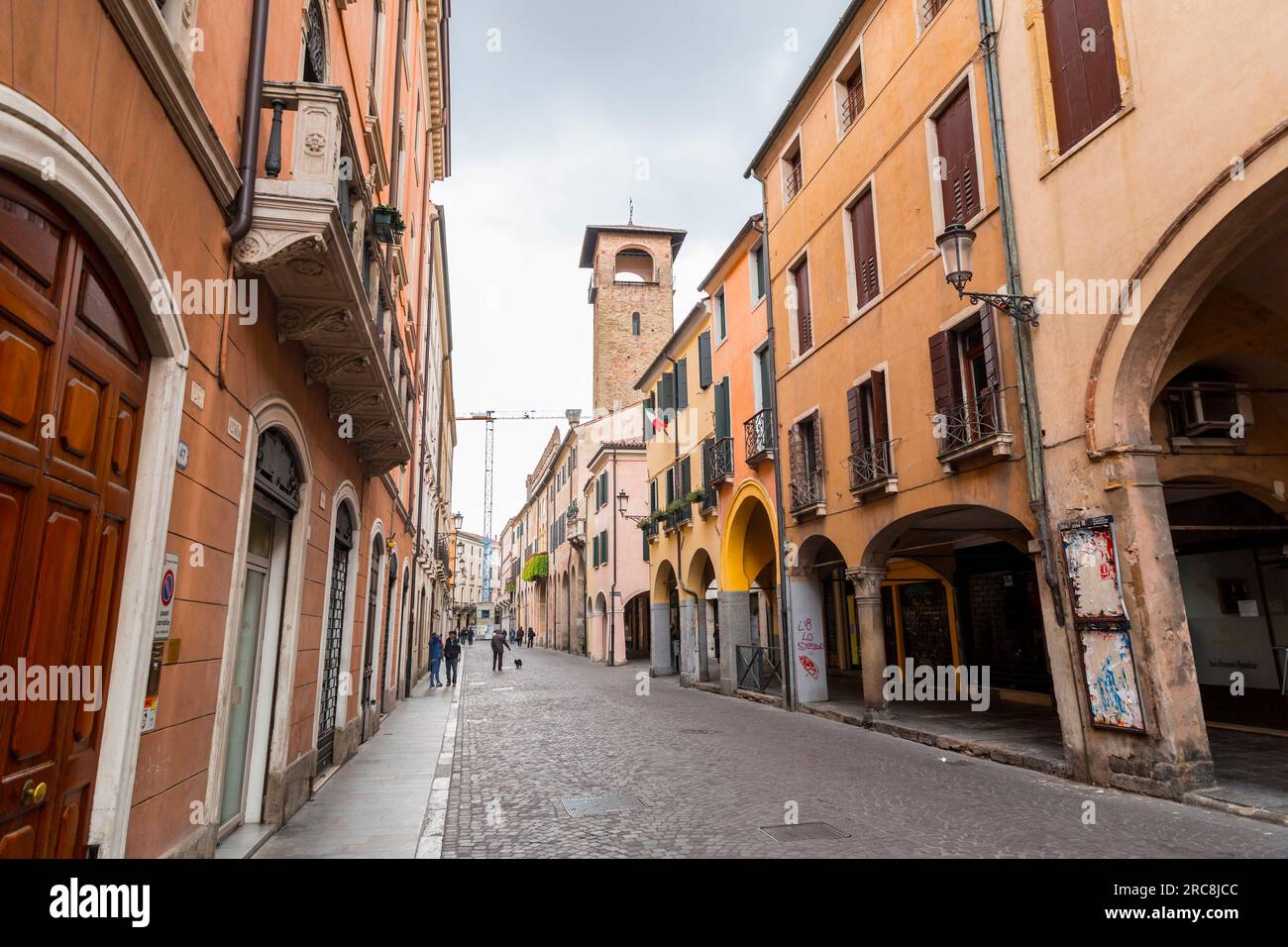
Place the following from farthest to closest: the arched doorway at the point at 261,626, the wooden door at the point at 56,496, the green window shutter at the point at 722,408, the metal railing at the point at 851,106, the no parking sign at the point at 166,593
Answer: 1. the green window shutter at the point at 722,408
2. the metal railing at the point at 851,106
3. the arched doorway at the point at 261,626
4. the no parking sign at the point at 166,593
5. the wooden door at the point at 56,496

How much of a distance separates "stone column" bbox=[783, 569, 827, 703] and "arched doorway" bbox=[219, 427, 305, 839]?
10.9 metres

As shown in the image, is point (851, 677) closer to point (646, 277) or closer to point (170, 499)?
point (170, 499)

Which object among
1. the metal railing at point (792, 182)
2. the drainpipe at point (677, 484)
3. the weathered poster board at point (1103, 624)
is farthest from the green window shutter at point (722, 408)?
the weathered poster board at point (1103, 624)

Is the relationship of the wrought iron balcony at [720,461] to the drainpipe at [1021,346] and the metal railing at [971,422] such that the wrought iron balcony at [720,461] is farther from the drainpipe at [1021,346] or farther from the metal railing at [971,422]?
the drainpipe at [1021,346]

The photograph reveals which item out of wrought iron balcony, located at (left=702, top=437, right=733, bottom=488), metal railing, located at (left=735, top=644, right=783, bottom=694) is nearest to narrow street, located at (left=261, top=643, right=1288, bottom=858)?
metal railing, located at (left=735, top=644, right=783, bottom=694)

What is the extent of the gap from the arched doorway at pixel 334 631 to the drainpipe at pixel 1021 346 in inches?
327

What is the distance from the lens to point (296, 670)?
738 centimetres

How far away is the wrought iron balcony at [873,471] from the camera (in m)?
12.3

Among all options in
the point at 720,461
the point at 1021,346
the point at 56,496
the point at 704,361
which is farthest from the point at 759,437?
the point at 56,496

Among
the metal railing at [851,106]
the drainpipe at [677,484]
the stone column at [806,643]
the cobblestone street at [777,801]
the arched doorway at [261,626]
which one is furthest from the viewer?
the drainpipe at [677,484]

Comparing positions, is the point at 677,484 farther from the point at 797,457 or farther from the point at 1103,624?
the point at 1103,624

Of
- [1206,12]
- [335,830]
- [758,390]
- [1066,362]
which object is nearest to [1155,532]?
[1066,362]

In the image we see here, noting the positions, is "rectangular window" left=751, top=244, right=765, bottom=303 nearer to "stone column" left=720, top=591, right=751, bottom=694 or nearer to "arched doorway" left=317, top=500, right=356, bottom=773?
"stone column" left=720, top=591, right=751, bottom=694

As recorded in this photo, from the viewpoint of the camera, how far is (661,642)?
2697 cm
